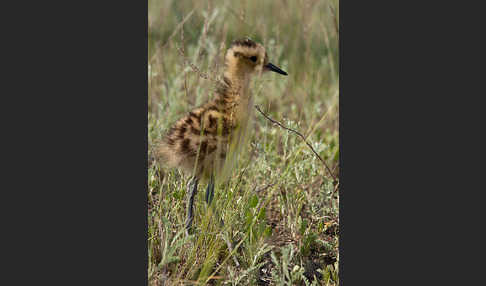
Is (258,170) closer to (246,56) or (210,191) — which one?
(210,191)

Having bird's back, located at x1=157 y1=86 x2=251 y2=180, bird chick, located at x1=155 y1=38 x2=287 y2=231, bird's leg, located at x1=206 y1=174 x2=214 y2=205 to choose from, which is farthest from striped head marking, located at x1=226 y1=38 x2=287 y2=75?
bird's leg, located at x1=206 y1=174 x2=214 y2=205

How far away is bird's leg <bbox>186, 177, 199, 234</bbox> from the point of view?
3549mm

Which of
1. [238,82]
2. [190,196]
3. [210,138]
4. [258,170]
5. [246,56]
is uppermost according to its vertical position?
[246,56]

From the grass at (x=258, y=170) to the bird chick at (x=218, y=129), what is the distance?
0.31 ft

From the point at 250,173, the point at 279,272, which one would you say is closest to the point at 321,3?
the point at 250,173

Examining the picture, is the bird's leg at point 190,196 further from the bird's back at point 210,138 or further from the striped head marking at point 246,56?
the striped head marking at point 246,56

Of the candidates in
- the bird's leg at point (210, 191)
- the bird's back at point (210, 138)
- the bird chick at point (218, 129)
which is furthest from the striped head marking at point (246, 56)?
the bird's leg at point (210, 191)

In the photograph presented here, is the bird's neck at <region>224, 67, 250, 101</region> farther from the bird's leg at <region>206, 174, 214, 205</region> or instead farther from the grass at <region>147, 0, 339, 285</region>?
the bird's leg at <region>206, 174, 214, 205</region>

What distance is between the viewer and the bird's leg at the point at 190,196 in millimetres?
3549

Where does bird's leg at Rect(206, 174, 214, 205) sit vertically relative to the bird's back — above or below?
below

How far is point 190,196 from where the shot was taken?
143 inches

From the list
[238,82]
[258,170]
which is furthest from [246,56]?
[258,170]

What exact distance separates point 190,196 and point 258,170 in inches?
20.6

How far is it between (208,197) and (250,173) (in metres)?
0.43
